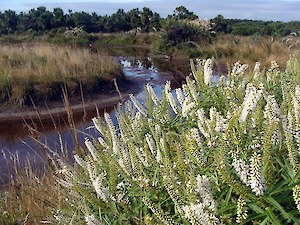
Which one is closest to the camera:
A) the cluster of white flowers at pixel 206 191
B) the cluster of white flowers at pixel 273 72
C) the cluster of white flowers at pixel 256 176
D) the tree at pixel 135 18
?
the cluster of white flowers at pixel 256 176

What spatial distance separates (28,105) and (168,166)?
12.6 meters

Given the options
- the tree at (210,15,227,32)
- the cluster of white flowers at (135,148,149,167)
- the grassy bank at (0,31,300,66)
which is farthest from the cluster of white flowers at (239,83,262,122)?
the tree at (210,15,227,32)

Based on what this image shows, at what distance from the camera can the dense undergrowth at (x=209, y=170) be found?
1.51 meters

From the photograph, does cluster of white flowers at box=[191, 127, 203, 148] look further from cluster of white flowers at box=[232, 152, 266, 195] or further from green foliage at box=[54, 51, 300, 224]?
cluster of white flowers at box=[232, 152, 266, 195]

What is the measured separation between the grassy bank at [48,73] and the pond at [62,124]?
1.03 metres

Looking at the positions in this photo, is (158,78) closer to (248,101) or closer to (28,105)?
(28,105)

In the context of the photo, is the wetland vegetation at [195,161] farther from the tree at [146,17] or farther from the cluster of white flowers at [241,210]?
the tree at [146,17]

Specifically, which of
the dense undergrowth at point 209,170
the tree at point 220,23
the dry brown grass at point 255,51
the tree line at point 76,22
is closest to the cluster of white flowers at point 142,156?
the dense undergrowth at point 209,170

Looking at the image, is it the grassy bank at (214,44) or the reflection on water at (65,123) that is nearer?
the reflection on water at (65,123)

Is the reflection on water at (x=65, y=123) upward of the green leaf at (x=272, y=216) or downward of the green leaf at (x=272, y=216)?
downward

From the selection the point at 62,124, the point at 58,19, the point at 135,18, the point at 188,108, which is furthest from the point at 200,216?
the point at 58,19

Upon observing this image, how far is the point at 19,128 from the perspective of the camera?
39.1 feet

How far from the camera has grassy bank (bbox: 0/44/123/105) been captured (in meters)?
13.8

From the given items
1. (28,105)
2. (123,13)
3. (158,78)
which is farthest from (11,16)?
(28,105)
